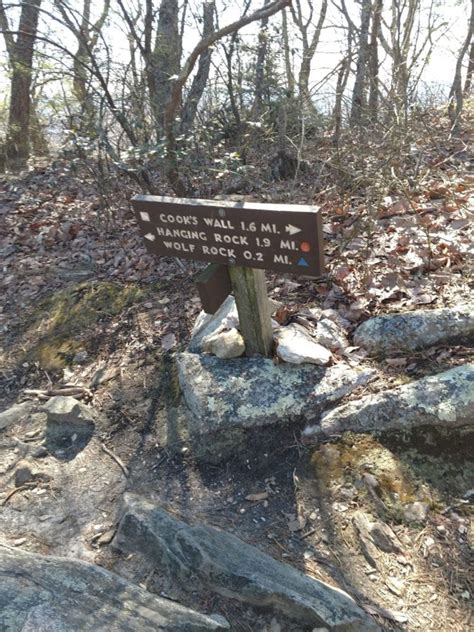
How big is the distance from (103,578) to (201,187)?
5.07m

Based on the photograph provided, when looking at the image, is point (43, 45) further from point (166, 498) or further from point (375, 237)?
point (166, 498)

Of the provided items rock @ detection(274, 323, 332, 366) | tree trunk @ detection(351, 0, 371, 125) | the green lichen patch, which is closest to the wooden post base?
rock @ detection(274, 323, 332, 366)

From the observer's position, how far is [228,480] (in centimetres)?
308

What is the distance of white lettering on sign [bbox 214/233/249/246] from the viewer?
9.40 ft

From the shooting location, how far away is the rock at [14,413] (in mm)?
3899

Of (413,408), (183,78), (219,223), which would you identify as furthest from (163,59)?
(413,408)

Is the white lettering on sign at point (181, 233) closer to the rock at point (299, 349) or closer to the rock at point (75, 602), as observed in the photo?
the rock at point (299, 349)

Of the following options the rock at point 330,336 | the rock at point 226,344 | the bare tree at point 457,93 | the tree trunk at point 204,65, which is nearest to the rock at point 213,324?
the rock at point 226,344

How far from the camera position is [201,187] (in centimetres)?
630

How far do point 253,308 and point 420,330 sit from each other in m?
1.29

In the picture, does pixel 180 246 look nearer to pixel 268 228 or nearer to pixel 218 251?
pixel 218 251

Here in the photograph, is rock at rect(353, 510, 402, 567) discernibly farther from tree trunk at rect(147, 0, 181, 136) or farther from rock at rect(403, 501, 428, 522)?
tree trunk at rect(147, 0, 181, 136)

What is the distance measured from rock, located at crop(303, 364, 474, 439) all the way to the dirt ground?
0.09 m

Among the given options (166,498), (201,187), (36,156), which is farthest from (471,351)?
(36,156)
